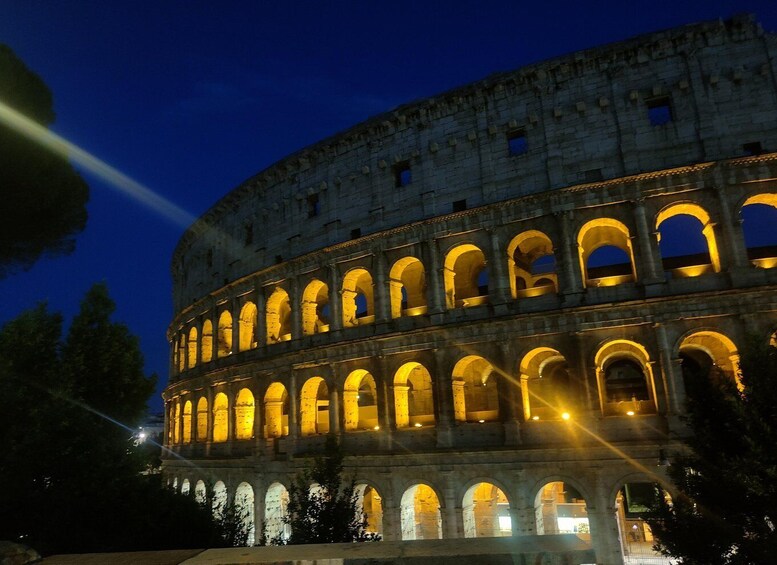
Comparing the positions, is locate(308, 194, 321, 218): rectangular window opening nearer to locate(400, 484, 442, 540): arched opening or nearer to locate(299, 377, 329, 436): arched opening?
locate(299, 377, 329, 436): arched opening

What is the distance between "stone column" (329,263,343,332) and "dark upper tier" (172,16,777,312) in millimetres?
1313

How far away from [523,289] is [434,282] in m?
3.06

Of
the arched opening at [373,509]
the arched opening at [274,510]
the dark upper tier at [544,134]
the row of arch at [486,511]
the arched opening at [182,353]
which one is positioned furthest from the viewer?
the arched opening at [182,353]

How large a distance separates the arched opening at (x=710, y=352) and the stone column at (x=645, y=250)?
1.83 meters

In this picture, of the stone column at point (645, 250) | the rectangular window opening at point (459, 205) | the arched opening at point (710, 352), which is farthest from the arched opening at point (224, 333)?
the arched opening at point (710, 352)

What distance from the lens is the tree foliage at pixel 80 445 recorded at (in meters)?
12.4

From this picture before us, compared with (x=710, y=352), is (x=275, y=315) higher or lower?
higher

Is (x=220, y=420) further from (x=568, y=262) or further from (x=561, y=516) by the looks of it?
(x=568, y=262)

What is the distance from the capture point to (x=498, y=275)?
17188 millimetres

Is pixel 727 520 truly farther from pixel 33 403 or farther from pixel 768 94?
pixel 33 403

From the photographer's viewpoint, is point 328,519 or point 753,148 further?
point 753,148

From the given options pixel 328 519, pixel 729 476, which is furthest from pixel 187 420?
pixel 729 476

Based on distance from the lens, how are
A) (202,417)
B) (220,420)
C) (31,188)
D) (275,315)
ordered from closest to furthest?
(31,188) < (275,315) < (220,420) < (202,417)

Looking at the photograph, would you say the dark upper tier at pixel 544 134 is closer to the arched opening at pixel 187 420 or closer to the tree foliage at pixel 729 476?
the tree foliage at pixel 729 476
